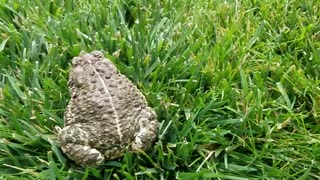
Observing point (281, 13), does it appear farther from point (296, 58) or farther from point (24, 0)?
point (24, 0)

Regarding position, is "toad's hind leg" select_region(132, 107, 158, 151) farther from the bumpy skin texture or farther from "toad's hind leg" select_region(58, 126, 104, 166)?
"toad's hind leg" select_region(58, 126, 104, 166)

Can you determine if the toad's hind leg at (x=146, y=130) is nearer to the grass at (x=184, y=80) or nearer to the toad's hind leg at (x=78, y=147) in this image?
the grass at (x=184, y=80)

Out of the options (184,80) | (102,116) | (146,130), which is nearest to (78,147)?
(102,116)

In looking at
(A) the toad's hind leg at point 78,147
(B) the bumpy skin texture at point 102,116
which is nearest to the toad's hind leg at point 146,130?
(B) the bumpy skin texture at point 102,116

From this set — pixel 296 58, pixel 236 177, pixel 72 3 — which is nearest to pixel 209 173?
pixel 236 177

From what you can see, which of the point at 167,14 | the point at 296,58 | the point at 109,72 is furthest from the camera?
the point at 167,14

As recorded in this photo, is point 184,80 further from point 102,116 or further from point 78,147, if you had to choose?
point 78,147

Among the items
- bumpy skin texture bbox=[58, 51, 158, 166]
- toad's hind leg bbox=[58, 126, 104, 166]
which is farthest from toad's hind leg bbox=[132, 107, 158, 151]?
toad's hind leg bbox=[58, 126, 104, 166]
